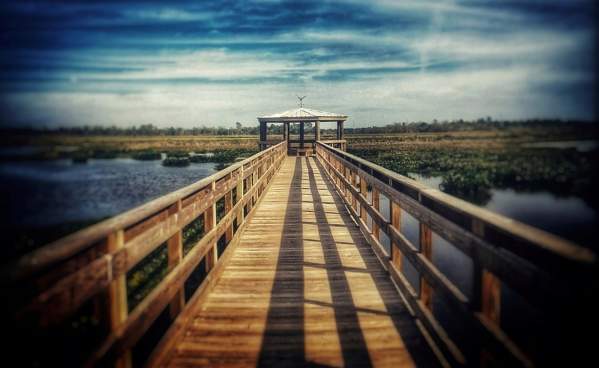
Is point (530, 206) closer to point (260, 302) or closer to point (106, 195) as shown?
point (260, 302)

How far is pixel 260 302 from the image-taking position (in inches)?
127

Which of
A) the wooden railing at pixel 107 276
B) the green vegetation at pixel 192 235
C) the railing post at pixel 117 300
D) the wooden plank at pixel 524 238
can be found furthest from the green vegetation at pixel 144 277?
the wooden plank at pixel 524 238

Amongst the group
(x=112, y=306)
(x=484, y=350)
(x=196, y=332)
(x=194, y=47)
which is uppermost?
(x=194, y=47)

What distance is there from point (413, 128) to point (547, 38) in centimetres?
11123

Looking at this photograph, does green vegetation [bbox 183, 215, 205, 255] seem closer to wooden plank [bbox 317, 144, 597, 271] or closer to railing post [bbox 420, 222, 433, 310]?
railing post [bbox 420, 222, 433, 310]

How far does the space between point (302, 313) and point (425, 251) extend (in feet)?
3.69

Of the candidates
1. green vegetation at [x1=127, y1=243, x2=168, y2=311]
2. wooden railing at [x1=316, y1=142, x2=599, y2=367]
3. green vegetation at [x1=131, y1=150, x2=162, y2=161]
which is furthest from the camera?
green vegetation at [x1=131, y1=150, x2=162, y2=161]

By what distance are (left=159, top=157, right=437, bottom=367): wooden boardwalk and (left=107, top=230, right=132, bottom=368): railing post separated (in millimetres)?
612

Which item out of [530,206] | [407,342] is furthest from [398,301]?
[530,206]

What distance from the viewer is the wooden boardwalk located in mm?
2436

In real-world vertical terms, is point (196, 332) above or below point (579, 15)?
below

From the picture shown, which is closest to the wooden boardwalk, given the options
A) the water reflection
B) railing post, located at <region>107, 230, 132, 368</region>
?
railing post, located at <region>107, 230, 132, 368</region>

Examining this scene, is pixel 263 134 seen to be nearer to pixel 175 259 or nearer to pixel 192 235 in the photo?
pixel 192 235

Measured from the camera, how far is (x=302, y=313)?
119 inches
